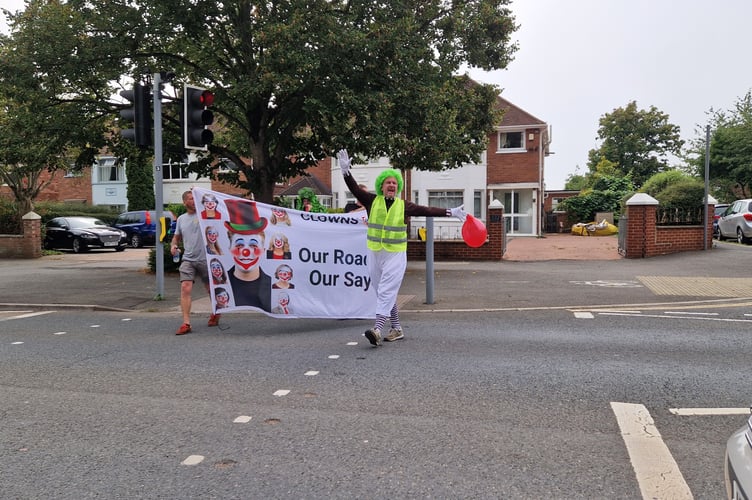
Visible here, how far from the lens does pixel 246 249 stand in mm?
8023

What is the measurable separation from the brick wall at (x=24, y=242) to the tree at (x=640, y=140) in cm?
5276

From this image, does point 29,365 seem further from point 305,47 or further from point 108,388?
point 305,47

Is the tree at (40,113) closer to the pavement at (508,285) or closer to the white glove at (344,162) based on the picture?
the pavement at (508,285)

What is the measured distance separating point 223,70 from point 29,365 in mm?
9346

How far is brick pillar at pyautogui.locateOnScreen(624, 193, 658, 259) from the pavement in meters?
0.41

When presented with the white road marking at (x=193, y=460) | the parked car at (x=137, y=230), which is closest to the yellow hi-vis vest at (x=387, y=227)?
the white road marking at (x=193, y=460)

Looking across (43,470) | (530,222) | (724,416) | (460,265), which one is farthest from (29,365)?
(530,222)

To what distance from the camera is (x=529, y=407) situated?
4.43 metres

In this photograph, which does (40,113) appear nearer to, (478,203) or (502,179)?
(478,203)

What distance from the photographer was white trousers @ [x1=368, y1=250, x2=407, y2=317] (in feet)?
21.7

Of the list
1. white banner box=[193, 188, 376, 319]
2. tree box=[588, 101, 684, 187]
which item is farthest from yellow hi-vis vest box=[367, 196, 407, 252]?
tree box=[588, 101, 684, 187]

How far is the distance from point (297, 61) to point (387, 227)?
532cm

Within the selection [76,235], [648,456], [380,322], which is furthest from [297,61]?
[76,235]

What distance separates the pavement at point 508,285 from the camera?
31.9 ft
